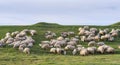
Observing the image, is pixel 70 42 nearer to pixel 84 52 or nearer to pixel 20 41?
pixel 84 52

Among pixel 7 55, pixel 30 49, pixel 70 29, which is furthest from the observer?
pixel 70 29

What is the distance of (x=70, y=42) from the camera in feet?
118

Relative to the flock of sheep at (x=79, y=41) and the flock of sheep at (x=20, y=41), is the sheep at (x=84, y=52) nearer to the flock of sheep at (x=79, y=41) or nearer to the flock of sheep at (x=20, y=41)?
the flock of sheep at (x=79, y=41)

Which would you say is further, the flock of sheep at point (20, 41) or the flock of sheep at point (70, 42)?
the flock of sheep at point (20, 41)

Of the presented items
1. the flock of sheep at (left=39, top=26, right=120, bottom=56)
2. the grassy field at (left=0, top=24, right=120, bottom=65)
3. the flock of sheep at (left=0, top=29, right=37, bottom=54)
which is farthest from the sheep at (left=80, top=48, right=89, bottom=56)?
→ the flock of sheep at (left=0, top=29, right=37, bottom=54)

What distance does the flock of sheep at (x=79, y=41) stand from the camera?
33.0 m

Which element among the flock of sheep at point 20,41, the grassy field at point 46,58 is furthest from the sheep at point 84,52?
the flock of sheep at point 20,41

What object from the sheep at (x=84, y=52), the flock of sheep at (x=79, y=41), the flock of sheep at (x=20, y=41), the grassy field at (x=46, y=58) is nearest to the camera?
the grassy field at (x=46, y=58)

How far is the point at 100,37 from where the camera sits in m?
39.5

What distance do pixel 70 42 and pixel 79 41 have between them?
274 cm

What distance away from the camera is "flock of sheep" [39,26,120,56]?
33000 mm

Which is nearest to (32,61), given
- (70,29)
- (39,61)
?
(39,61)

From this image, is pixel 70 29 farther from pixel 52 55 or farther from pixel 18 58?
pixel 18 58

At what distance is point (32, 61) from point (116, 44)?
11.7 metres
